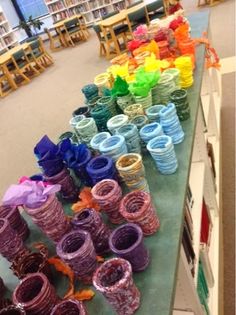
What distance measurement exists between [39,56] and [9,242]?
679 centimetres

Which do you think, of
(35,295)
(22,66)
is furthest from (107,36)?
(35,295)

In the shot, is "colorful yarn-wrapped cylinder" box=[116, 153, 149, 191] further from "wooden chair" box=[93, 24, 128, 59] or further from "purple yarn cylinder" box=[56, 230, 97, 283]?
"wooden chair" box=[93, 24, 128, 59]

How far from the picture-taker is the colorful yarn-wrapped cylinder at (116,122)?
1.40 meters

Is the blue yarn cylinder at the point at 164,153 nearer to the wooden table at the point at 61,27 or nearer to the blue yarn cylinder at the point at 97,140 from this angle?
the blue yarn cylinder at the point at 97,140

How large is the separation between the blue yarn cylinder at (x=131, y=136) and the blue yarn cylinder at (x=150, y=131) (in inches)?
1.2

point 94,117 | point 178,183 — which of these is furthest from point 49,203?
point 94,117

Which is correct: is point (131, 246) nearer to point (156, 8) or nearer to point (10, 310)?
point (10, 310)

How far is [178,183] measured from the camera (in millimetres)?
1229

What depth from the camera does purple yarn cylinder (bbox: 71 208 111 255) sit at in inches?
39.1

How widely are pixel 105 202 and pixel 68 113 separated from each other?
359 centimetres

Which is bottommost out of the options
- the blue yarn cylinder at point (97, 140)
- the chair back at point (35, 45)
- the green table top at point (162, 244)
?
the chair back at point (35, 45)

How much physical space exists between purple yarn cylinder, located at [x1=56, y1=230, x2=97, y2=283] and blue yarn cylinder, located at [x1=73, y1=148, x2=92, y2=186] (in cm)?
34

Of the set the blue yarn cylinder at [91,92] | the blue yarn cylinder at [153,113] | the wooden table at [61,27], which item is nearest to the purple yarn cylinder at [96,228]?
the blue yarn cylinder at [153,113]

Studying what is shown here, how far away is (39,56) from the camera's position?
7.13 m
